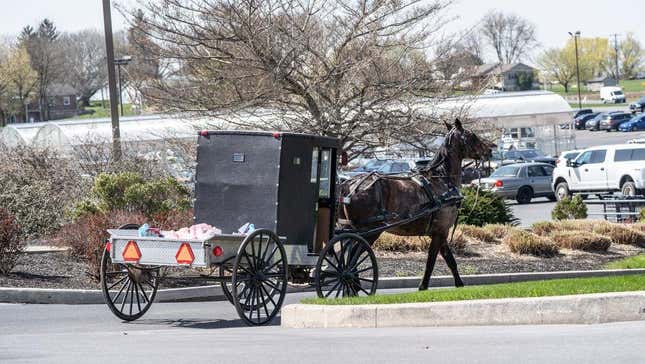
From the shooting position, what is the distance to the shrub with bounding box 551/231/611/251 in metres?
22.5

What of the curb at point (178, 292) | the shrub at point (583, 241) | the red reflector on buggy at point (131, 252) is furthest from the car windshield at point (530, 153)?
the red reflector on buggy at point (131, 252)

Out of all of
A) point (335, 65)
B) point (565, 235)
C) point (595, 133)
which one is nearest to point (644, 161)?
point (565, 235)

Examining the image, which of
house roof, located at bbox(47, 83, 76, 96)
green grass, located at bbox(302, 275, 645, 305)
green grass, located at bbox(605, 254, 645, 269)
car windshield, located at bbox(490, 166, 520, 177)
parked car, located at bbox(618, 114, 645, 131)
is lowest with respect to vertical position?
green grass, located at bbox(605, 254, 645, 269)

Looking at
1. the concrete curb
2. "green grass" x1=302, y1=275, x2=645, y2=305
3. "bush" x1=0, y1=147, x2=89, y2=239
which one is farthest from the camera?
"bush" x1=0, y1=147, x2=89, y2=239

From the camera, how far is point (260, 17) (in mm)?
20672

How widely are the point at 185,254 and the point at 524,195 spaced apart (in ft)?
104

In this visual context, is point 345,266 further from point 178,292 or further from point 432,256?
point 178,292

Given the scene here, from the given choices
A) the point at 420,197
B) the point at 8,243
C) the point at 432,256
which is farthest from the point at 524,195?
the point at 8,243

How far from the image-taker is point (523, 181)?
4228cm

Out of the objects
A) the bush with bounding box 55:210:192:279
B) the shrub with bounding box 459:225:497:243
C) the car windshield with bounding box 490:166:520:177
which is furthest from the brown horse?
the car windshield with bounding box 490:166:520:177

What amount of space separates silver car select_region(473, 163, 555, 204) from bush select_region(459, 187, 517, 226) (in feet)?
52.0

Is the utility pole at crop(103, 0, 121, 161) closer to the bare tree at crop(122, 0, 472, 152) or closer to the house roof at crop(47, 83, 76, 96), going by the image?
the bare tree at crop(122, 0, 472, 152)

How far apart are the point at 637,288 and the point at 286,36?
1087 centimetres

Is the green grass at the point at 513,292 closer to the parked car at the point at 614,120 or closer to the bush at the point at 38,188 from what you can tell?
the bush at the point at 38,188
